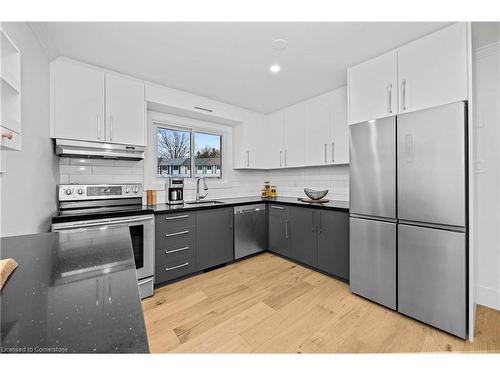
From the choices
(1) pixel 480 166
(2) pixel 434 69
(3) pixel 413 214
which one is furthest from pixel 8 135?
(1) pixel 480 166

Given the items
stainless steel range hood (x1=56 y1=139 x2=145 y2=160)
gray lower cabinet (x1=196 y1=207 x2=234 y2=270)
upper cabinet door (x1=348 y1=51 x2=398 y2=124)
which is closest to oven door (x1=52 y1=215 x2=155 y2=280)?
gray lower cabinet (x1=196 y1=207 x2=234 y2=270)

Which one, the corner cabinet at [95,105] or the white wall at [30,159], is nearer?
the white wall at [30,159]

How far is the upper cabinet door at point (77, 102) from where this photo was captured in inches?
78.7

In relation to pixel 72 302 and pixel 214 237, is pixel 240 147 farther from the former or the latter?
pixel 72 302

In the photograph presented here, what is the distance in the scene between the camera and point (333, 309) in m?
2.00

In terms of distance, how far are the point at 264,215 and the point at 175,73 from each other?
217cm

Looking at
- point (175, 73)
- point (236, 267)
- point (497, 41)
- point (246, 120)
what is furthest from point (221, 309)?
point (497, 41)

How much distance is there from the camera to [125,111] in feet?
7.70

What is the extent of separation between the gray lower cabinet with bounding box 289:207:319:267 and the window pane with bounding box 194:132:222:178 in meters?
1.47

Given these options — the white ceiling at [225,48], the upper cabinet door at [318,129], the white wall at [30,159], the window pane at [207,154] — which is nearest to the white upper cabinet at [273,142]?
the upper cabinet door at [318,129]

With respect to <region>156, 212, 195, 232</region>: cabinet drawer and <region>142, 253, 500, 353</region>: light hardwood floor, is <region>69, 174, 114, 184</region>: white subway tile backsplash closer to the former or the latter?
<region>156, 212, 195, 232</region>: cabinet drawer

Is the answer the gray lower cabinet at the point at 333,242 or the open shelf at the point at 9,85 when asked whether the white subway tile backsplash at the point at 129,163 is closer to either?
the open shelf at the point at 9,85

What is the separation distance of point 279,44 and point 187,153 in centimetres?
202

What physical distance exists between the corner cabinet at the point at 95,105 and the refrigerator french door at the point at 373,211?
228 cm
